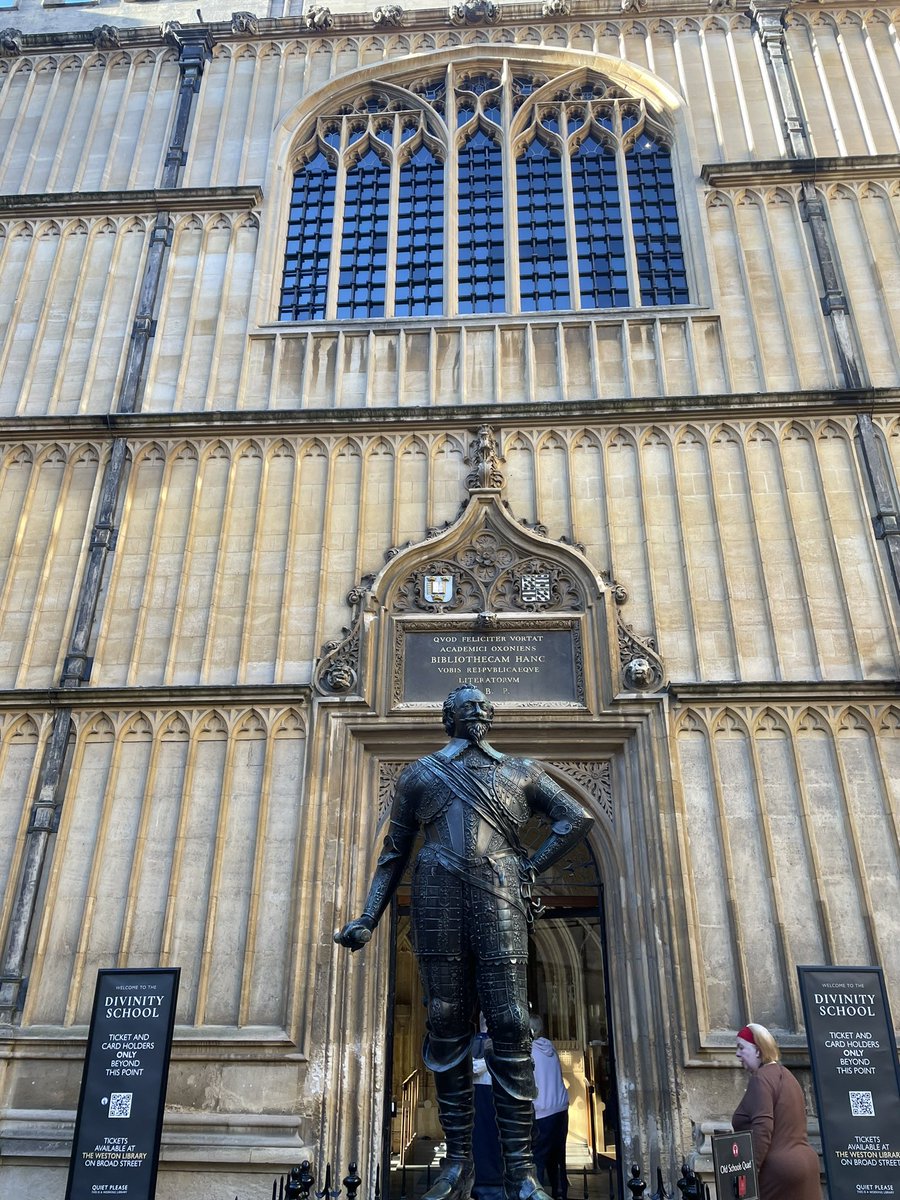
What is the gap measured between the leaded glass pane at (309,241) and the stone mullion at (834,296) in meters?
6.22

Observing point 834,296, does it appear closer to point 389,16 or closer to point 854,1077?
point 389,16

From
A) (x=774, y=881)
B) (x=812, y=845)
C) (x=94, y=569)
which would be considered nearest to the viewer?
(x=774, y=881)

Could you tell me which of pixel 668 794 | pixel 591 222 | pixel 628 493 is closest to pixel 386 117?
pixel 591 222

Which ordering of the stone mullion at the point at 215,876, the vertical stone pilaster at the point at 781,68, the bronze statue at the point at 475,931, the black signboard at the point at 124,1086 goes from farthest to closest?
the vertical stone pilaster at the point at 781,68 → the stone mullion at the point at 215,876 → the black signboard at the point at 124,1086 → the bronze statue at the point at 475,931

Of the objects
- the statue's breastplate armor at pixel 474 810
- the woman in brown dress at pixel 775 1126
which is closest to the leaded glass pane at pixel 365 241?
the statue's breastplate armor at pixel 474 810

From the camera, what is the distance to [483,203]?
44.9 feet

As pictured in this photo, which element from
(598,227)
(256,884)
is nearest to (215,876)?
(256,884)

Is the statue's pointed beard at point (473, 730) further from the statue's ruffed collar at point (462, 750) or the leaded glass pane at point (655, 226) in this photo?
the leaded glass pane at point (655, 226)

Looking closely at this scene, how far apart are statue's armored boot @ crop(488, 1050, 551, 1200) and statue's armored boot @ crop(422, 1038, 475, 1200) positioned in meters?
0.17

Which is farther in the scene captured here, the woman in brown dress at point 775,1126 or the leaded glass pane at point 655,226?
the leaded glass pane at point 655,226

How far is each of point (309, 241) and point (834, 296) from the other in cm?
684

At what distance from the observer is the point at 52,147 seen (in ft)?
46.8

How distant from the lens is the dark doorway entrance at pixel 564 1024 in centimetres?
977

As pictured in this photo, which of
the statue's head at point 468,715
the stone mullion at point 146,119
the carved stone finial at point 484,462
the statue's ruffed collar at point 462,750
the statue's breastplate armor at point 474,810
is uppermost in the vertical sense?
the stone mullion at point 146,119
